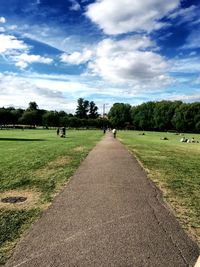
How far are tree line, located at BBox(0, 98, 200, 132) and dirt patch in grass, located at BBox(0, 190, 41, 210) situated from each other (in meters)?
138

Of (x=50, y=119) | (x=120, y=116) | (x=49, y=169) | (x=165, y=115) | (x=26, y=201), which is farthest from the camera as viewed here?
(x=120, y=116)

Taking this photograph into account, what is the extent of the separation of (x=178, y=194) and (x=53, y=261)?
645cm

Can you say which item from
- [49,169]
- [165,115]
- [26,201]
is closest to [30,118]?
[165,115]

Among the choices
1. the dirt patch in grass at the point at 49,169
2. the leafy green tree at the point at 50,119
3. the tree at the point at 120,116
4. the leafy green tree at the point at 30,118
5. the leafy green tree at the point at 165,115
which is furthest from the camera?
the tree at the point at 120,116

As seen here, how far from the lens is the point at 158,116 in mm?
162125

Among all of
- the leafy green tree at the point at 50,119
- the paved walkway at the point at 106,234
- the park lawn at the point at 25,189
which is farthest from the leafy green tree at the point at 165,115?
the paved walkway at the point at 106,234

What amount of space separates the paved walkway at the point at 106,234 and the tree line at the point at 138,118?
139 metres

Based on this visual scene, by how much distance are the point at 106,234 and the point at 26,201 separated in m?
3.82

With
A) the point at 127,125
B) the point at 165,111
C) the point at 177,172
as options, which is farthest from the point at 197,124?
the point at 177,172

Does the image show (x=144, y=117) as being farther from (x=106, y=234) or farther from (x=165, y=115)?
(x=106, y=234)

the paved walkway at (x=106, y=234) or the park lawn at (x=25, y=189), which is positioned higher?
the paved walkway at (x=106, y=234)

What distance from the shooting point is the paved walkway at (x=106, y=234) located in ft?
18.6

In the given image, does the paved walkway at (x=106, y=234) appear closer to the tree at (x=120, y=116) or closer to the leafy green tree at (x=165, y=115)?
the leafy green tree at (x=165, y=115)

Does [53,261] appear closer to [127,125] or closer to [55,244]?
[55,244]
